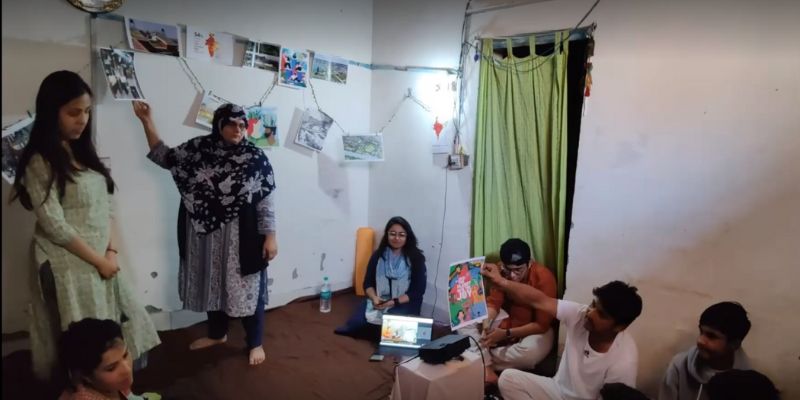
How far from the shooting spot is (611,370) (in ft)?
5.61

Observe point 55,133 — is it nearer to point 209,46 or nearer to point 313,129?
point 209,46

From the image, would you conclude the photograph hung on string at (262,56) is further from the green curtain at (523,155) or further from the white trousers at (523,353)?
the white trousers at (523,353)

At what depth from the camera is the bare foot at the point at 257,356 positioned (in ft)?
7.63

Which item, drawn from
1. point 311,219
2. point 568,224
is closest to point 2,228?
point 568,224

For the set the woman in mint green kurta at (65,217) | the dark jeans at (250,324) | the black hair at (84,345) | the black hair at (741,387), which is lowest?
the dark jeans at (250,324)

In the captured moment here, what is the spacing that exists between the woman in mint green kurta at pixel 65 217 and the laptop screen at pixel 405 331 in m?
1.46

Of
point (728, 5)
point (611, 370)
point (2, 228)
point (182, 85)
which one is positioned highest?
point (728, 5)

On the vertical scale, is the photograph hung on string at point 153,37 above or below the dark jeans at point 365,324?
above

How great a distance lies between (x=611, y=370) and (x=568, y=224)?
3.16 ft

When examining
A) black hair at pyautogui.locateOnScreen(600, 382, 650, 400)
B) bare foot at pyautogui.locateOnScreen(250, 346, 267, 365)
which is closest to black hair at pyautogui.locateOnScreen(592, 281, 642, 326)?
black hair at pyautogui.locateOnScreen(600, 382, 650, 400)

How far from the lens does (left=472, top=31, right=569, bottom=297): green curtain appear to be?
240 cm

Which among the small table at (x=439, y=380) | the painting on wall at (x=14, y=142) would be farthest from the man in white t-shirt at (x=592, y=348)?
the painting on wall at (x=14, y=142)

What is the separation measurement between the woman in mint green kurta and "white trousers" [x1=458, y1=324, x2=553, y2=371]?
1740 mm

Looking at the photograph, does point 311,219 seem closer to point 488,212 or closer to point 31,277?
point 488,212
